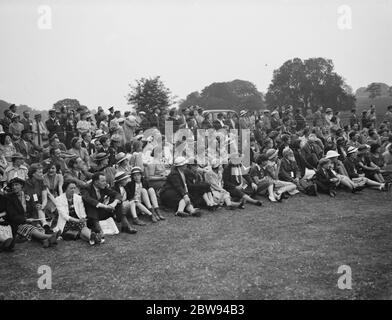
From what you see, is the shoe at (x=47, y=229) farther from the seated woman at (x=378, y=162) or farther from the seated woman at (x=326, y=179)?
the seated woman at (x=378, y=162)

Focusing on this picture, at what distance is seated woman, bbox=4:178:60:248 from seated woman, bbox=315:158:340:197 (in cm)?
787

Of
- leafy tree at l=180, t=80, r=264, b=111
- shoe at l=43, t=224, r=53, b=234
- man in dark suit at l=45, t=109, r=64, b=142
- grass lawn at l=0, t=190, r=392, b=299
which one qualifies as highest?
leafy tree at l=180, t=80, r=264, b=111

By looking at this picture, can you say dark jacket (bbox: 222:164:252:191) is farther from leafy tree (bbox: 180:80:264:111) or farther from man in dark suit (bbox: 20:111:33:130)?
leafy tree (bbox: 180:80:264:111)

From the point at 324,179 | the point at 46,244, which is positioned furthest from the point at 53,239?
the point at 324,179

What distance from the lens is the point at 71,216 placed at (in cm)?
773

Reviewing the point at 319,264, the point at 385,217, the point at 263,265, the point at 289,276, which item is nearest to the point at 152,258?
the point at 263,265

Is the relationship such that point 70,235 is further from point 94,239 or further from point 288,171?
point 288,171

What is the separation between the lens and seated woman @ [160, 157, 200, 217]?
9.36m

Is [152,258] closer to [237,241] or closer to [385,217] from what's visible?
[237,241]

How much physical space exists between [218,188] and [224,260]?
4.14m

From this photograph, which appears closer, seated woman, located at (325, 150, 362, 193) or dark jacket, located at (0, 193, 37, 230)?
dark jacket, located at (0, 193, 37, 230)

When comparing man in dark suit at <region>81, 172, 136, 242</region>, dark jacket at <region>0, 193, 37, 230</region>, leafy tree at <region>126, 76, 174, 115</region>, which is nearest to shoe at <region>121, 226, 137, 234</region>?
man in dark suit at <region>81, 172, 136, 242</region>
